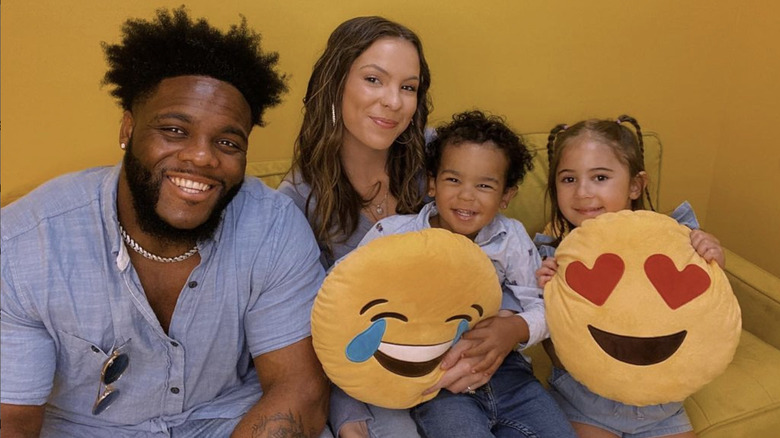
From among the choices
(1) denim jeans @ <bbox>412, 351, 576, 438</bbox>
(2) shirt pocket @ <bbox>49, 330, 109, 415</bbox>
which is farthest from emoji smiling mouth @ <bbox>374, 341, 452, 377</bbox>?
(2) shirt pocket @ <bbox>49, 330, 109, 415</bbox>

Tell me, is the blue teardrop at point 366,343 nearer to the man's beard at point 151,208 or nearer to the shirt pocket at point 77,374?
the man's beard at point 151,208

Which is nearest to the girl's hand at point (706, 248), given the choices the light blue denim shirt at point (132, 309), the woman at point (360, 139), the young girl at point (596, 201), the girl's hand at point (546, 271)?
the young girl at point (596, 201)

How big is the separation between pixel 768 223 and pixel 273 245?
A: 2.08m

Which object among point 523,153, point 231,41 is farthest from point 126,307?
point 523,153

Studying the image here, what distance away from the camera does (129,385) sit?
137 cm

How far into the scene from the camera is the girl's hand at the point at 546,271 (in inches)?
62.9

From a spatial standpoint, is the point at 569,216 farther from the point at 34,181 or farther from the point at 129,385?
the point at 34,181

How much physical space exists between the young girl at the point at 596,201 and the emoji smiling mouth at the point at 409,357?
380 millimetres

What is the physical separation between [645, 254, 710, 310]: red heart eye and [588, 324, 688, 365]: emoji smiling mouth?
78 millimetres

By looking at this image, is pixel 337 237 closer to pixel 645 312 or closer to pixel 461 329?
pixel 461 329

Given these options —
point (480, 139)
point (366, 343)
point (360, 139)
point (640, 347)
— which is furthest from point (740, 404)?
point (360, 139)

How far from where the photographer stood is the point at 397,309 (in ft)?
4.28

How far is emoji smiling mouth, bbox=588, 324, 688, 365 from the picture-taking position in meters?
1.43

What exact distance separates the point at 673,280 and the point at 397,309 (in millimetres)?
629
